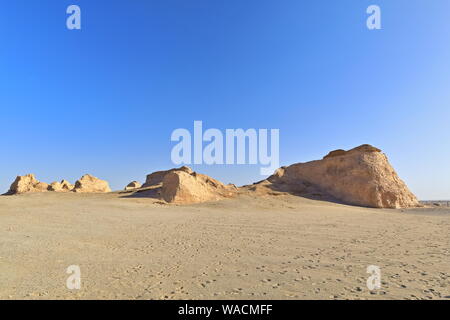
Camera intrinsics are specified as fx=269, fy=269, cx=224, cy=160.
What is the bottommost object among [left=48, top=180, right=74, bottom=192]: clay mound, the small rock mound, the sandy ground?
the sandy ground

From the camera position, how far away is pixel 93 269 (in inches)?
219

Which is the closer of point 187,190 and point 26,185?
point 187,190

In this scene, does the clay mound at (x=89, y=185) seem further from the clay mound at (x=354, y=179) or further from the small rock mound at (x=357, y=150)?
the small rock mound at (x=357, y=150)

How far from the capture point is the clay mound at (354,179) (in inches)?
923

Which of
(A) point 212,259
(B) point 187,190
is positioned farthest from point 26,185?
(A) point 212,259

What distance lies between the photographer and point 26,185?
35125mm

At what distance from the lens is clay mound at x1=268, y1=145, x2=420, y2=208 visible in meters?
23.4

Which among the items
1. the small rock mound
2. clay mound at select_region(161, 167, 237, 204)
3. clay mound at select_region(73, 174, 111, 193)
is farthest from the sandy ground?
clay mound at select_region(73, 174, 111, 193)

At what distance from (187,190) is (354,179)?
15.4 m

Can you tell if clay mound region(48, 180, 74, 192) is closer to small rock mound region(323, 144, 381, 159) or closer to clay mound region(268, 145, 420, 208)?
clay mound region(268, 145, 420, 208)

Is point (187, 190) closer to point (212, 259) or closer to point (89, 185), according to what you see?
point (212, 259)

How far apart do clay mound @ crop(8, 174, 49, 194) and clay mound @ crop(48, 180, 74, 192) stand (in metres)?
0.78
